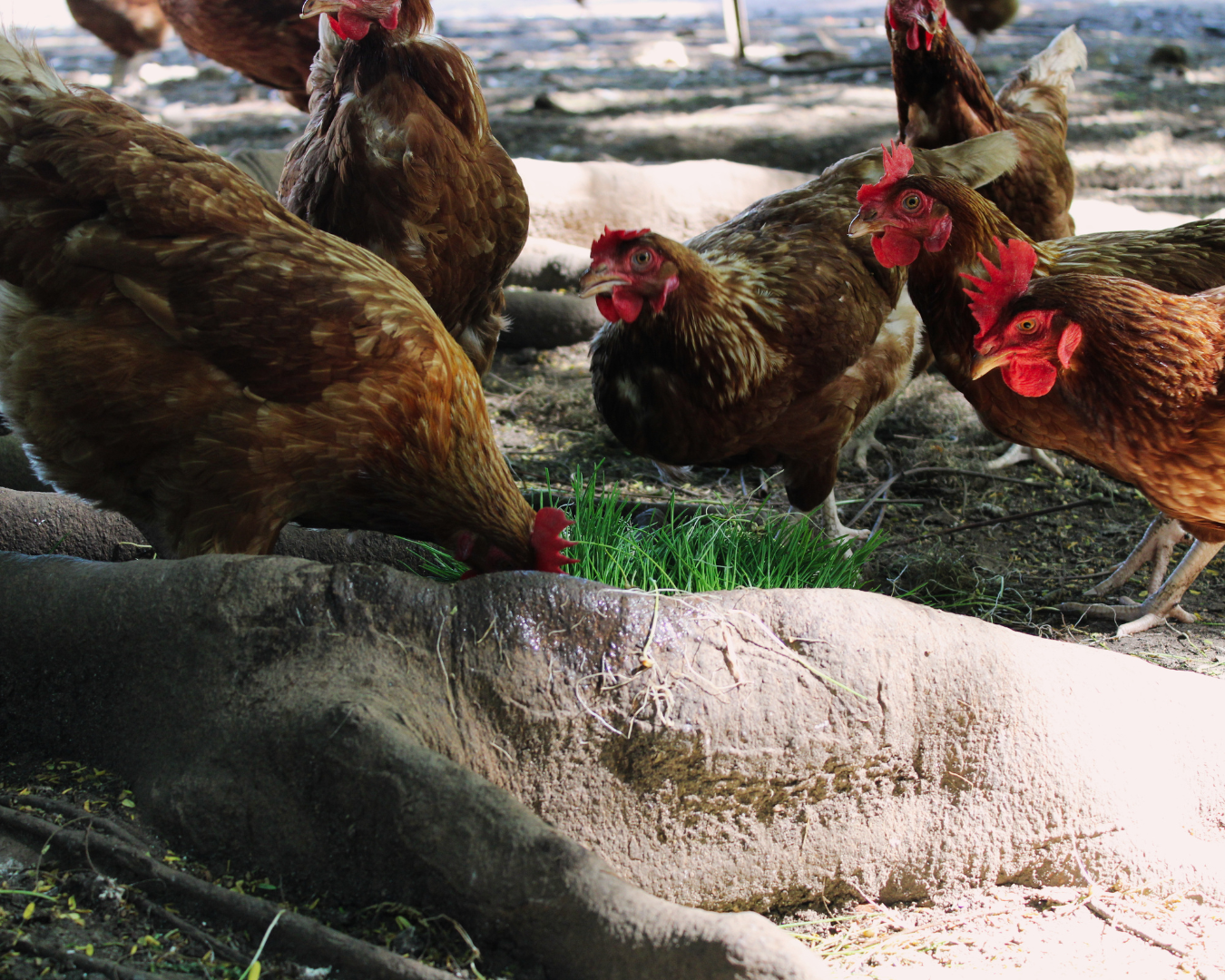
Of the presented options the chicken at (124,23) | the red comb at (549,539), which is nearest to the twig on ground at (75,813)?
the red comb at (549,539)

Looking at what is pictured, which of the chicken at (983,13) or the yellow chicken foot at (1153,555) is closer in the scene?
the yellow chicken foot at (1153,555)

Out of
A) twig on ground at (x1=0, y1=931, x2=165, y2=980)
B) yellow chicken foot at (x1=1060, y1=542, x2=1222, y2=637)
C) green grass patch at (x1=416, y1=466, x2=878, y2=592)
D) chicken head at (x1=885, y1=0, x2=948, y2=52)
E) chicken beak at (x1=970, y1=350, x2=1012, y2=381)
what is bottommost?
yellow chicken foot at (x1=1060, y1=542, x2=1222, y2=637)

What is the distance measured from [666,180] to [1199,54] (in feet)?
29.6

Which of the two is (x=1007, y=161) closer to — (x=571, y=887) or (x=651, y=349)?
(x=651, y=349)

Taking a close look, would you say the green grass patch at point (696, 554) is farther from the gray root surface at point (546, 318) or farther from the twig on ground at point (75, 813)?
the gray root surface at point (546, 318)

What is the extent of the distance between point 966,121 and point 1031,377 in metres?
1.96

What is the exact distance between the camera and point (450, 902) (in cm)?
165

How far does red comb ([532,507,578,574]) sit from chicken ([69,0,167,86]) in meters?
7.42

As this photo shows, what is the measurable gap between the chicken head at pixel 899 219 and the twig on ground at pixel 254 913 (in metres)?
2.35

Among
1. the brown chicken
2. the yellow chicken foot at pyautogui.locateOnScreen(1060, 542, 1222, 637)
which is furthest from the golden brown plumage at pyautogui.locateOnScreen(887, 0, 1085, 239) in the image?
the yellow chicken foot at pyautogui.locateOnScreen(1060, 542, 1222, 637)

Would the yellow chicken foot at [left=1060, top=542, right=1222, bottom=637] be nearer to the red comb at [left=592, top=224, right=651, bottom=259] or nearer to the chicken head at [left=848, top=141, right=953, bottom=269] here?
the chicken head at [left=848, top=141, right=953, bottom=269]

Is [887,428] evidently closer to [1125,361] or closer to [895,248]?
[895,248]

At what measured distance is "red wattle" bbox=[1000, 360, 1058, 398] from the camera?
8.64ft

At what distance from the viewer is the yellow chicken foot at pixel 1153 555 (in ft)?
10.9
